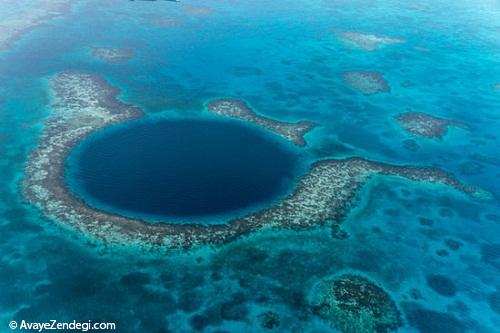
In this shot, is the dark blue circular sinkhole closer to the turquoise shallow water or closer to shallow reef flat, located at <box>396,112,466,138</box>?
the turquoise shallow water

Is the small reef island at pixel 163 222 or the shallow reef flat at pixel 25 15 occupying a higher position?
the shallow reef flat at pixel 25 15

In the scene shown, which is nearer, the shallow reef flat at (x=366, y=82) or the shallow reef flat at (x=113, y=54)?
the shallow reef flat at (x=366, y=82)

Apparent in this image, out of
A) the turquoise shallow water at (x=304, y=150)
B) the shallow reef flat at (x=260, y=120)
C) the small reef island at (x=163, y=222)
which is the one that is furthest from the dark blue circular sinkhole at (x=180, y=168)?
the turquoise shallow water at (x=304, y=150)

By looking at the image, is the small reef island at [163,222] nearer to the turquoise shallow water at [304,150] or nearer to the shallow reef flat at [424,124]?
the turquoise shallow water at [304,150]

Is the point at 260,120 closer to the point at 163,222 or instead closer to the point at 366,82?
the point at 163,222

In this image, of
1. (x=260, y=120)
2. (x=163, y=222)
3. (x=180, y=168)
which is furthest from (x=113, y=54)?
(x=163, y=222)

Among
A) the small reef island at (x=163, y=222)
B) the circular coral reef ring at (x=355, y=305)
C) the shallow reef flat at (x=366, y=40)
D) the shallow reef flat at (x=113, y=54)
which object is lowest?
the circular coral reef ring at (x=355, y=305)

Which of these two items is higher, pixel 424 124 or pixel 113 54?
pixel 113 54
